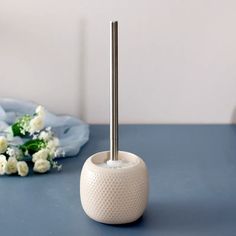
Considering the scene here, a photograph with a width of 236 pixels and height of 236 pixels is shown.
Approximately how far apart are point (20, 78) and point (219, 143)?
58cm

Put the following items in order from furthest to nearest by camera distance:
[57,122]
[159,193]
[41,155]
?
1. [57,122]
2. [41,155]
3. [159,193]

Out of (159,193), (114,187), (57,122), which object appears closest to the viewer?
(114,187)

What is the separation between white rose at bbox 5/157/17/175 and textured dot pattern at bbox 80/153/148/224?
0.26 metres

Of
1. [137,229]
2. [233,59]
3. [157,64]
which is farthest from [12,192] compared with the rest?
[233,59]

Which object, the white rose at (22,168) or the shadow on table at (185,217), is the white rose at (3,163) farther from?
the shadow on table at (185,217)

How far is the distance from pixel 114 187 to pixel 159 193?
0.17m

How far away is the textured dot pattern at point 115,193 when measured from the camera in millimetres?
746

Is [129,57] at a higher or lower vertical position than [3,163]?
higher

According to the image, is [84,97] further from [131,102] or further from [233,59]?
[233,59]

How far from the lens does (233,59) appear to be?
4.44ft

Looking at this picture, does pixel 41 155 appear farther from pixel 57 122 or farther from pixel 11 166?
pixel 57 122

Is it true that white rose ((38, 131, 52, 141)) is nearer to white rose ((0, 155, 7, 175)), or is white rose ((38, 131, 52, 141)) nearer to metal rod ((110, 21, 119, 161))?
white rose ((0, 155, 7, 175))

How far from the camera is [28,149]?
1031 mm

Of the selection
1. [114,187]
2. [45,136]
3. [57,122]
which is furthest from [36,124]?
[114,187]
